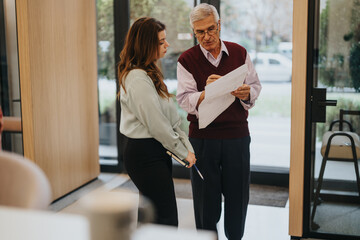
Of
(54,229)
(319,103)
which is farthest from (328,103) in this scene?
(54,229)

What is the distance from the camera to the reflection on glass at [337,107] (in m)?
2.65

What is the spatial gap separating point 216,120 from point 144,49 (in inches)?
22.6

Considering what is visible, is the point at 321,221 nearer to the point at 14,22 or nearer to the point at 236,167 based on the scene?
the point at 236,167

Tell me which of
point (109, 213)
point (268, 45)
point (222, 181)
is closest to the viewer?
point (109, 213)

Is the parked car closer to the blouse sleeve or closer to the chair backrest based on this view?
the blouse sleeve

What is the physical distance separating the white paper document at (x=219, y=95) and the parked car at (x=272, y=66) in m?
2.33

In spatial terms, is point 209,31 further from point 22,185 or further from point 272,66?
point 272,66

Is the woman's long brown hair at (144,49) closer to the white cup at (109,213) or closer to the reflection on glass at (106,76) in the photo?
the white cup at (109,213)

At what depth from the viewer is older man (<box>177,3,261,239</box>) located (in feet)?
7.45

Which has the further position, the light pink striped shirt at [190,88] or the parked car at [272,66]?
the parked car at [272,66]

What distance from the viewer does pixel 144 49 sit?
205 cm

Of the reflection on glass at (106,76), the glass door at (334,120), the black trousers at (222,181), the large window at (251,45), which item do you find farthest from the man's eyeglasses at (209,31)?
the reflection on glass at (106,76)

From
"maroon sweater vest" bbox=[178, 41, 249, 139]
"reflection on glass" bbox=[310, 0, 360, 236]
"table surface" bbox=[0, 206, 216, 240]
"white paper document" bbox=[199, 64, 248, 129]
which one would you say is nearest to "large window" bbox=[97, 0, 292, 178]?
"reflection on glass" bbox=[310, 0, 360, 236]

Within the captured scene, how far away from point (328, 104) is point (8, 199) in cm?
210
